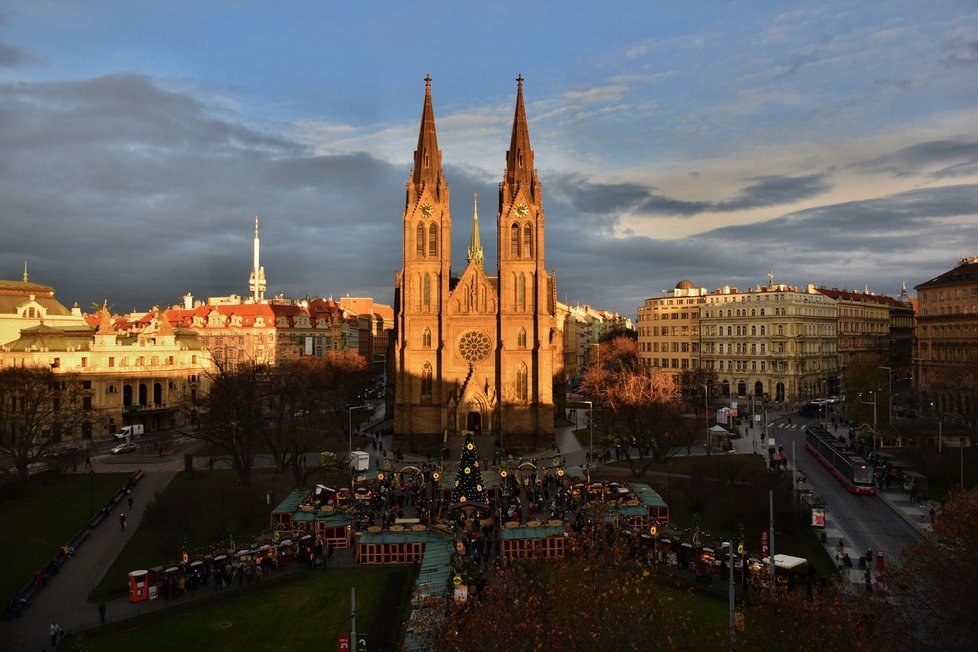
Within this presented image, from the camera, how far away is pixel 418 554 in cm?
3847

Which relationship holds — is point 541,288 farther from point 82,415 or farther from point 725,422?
point 82,415

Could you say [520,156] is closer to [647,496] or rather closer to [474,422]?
[474,422]

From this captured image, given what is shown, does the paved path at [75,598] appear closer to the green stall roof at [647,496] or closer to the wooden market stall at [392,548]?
the wooden market stall at [392,548]

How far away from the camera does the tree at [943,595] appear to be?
21766 mm

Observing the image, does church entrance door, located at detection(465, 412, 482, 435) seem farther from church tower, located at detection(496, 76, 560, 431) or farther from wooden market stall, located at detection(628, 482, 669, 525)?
wooden market stall, located at detection(628, 482, 669, 525)

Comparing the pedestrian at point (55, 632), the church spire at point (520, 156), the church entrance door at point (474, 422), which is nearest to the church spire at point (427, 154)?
the church spire at point (520, 156)

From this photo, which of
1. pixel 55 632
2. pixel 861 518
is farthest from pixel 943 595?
pixel 55 632

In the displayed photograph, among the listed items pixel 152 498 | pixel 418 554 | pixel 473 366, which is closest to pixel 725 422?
pixel 473 366

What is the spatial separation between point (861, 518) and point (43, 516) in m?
52.5

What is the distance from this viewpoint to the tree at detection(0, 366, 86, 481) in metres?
58.1

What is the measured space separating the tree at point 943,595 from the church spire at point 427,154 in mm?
59073

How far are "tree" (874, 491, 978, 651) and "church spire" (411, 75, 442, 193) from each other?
59073 mm

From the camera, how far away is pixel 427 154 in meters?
75.5

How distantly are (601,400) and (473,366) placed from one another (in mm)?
19194
